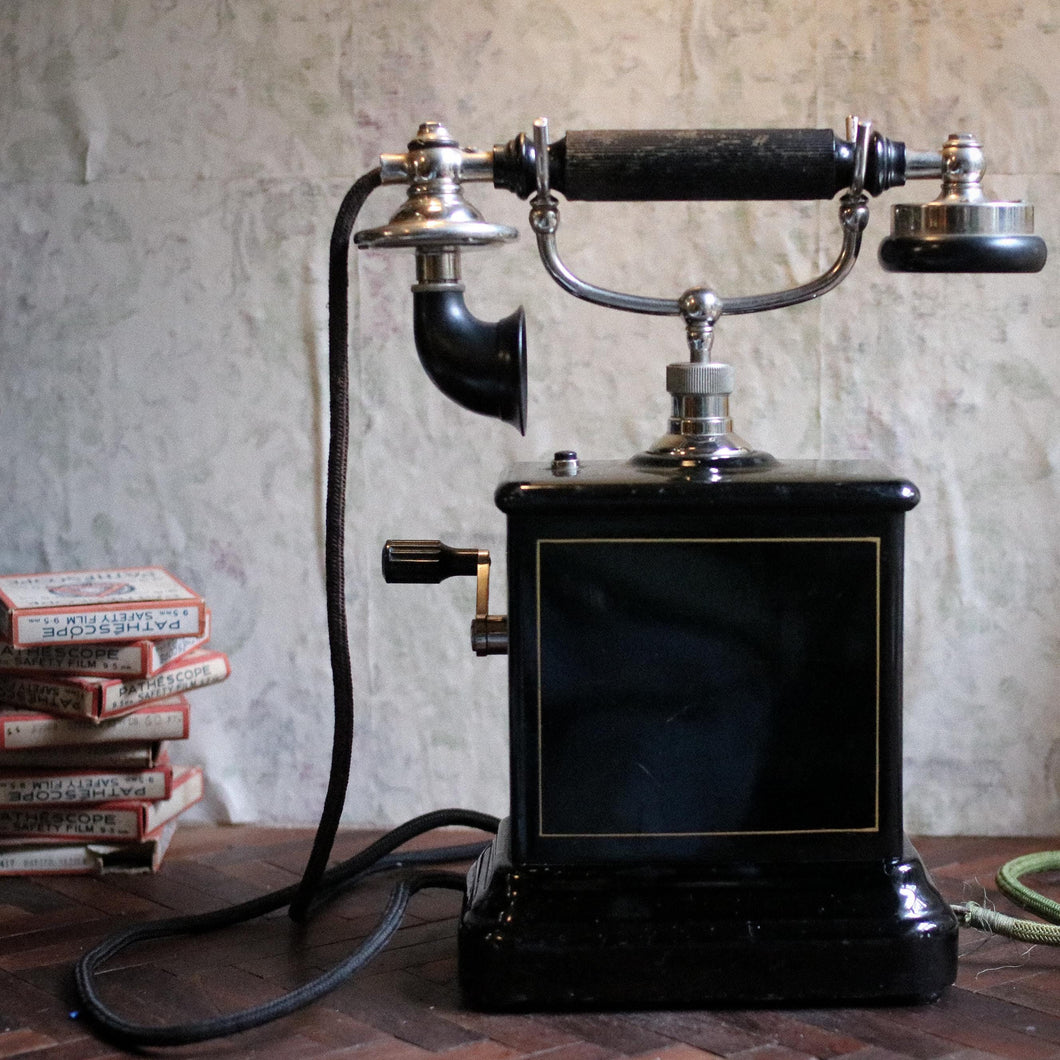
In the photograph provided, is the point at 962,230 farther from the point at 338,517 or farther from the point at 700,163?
the point at 338,517

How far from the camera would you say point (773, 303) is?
131cm

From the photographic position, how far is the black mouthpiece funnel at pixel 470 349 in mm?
1261

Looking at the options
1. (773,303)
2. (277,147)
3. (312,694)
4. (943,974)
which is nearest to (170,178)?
(277,147)

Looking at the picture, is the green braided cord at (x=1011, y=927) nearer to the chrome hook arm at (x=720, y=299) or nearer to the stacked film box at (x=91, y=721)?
the chrome hook arm at (x=720, y=299)

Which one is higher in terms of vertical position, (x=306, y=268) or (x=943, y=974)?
(x=306, y=268)

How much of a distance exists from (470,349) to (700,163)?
0.81ft

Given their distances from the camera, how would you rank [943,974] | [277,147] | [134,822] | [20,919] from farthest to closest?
1. [277,147]
2. [134,822]
3. [20,919]
4. [943,974]

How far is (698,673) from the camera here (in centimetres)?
125

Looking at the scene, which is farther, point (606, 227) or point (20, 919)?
point (606, 227)

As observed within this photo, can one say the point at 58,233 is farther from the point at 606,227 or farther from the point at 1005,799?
the point at 1005,799

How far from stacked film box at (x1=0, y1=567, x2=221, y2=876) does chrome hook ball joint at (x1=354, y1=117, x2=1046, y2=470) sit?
578 millimetres

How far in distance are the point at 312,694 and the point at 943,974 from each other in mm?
920

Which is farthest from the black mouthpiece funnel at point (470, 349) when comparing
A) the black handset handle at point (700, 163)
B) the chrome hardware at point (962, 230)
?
the chrome hardware at point (962, 230)

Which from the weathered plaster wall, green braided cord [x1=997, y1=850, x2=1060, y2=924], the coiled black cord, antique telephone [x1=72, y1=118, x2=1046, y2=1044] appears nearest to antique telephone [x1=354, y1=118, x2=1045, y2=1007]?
antique telephone [x1=72, y1=118, x2=1046, y2=1044]
